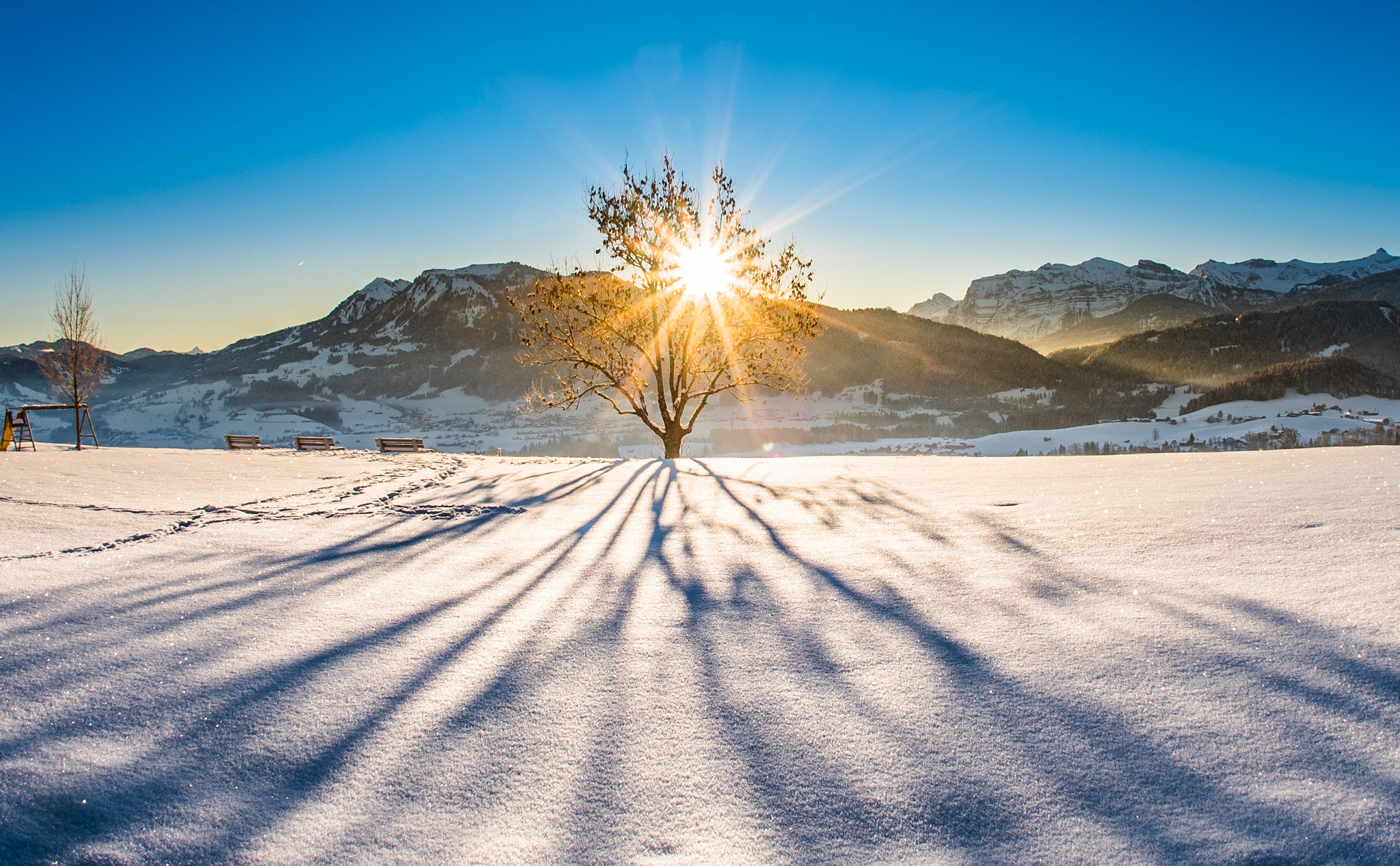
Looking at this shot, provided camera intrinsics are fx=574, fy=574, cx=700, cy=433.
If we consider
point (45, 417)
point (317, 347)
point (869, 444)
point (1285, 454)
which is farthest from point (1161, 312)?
point (45, 417)

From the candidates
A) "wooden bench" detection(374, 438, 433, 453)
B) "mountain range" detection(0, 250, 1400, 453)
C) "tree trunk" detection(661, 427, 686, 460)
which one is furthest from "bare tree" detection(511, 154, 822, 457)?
"mountain range" detection(0, 250, 1400, 453)

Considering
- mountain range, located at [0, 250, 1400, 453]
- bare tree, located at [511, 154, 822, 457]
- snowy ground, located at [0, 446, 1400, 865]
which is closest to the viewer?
snowy ground, located at [0, 446, 1400, 865]

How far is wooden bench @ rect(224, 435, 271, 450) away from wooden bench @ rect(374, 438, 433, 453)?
472 centimetres

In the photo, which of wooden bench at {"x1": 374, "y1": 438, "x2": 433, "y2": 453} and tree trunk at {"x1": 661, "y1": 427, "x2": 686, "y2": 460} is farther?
wooden bench at {"x1": 374, "y1": 438, "x2": 433, "y2": 453}

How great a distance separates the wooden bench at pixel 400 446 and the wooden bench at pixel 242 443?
4722mm

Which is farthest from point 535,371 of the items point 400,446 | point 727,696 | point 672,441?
point 727,696

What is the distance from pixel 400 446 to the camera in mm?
19609

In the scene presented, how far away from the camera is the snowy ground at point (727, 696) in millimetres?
1612

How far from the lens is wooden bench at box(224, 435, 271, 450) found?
802 inches

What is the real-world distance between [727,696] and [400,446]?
20.1 meters

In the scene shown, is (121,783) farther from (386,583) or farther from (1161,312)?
(1161,312)

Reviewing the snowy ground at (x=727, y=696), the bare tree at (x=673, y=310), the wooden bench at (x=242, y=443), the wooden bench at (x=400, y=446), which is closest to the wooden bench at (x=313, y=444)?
the wooden bench at (x=242, y=443)

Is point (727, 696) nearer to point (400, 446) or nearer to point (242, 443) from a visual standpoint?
point (400, 446)

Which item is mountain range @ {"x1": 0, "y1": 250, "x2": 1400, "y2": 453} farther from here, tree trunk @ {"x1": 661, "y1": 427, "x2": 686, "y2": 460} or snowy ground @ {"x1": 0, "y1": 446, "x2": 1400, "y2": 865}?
snowy ground @ {"x1": 0, "y1": 446, "x2": 1400, "y2": 865}
